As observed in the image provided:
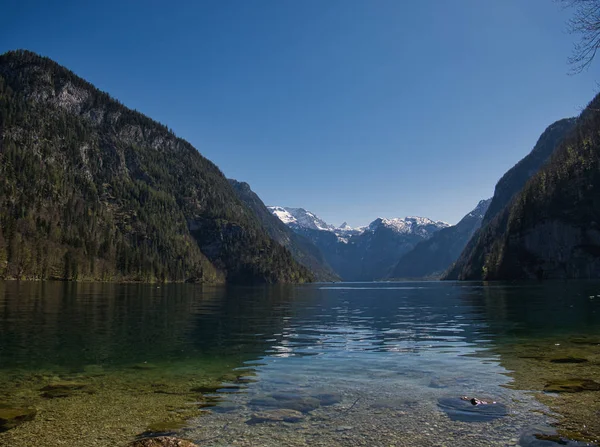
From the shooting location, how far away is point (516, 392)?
51.5ft

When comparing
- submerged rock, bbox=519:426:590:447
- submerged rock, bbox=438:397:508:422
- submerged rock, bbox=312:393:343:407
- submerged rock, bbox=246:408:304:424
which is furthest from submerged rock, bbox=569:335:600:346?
submerged rock, bbox=246:408:304:424

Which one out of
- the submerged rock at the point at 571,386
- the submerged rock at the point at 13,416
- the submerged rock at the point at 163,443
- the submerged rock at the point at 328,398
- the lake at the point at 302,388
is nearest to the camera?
the submerged rock at the point at 163,443

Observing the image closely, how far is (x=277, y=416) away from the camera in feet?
43.8

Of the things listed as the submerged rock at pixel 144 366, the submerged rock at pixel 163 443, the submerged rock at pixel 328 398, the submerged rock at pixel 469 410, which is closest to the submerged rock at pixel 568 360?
the submerged rock at pixel 469 410

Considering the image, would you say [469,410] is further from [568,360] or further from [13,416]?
[13,416]

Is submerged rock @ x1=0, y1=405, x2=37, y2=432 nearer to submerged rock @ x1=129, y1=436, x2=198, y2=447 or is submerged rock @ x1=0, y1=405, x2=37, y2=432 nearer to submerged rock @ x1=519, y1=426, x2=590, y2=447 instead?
submerged rock @ x1=129, y1=436, x2=198, y2=447

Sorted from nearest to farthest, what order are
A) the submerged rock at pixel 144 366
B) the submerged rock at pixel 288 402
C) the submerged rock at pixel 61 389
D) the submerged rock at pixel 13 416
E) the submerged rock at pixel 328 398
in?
the submerged rock at pixel 13 416 < the submerged rock at pixel 288 402 < the submerged rock at pixel 328 398 < the submerged rock at pixel 61 389 < the submerged rock at pixel 144 366

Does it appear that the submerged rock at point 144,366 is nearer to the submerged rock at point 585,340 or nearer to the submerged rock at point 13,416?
the submerged rock at point 13,416

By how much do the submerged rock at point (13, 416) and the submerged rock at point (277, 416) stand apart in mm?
6895

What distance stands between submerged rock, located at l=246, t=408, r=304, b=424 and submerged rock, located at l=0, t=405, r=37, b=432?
6.90 m

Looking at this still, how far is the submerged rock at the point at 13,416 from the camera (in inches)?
487

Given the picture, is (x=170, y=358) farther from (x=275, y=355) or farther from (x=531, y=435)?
(x=531, y=435)

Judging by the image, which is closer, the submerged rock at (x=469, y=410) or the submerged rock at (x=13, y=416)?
the submerged rock at (x=13, y=416)

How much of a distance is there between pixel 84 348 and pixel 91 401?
45.4ft
